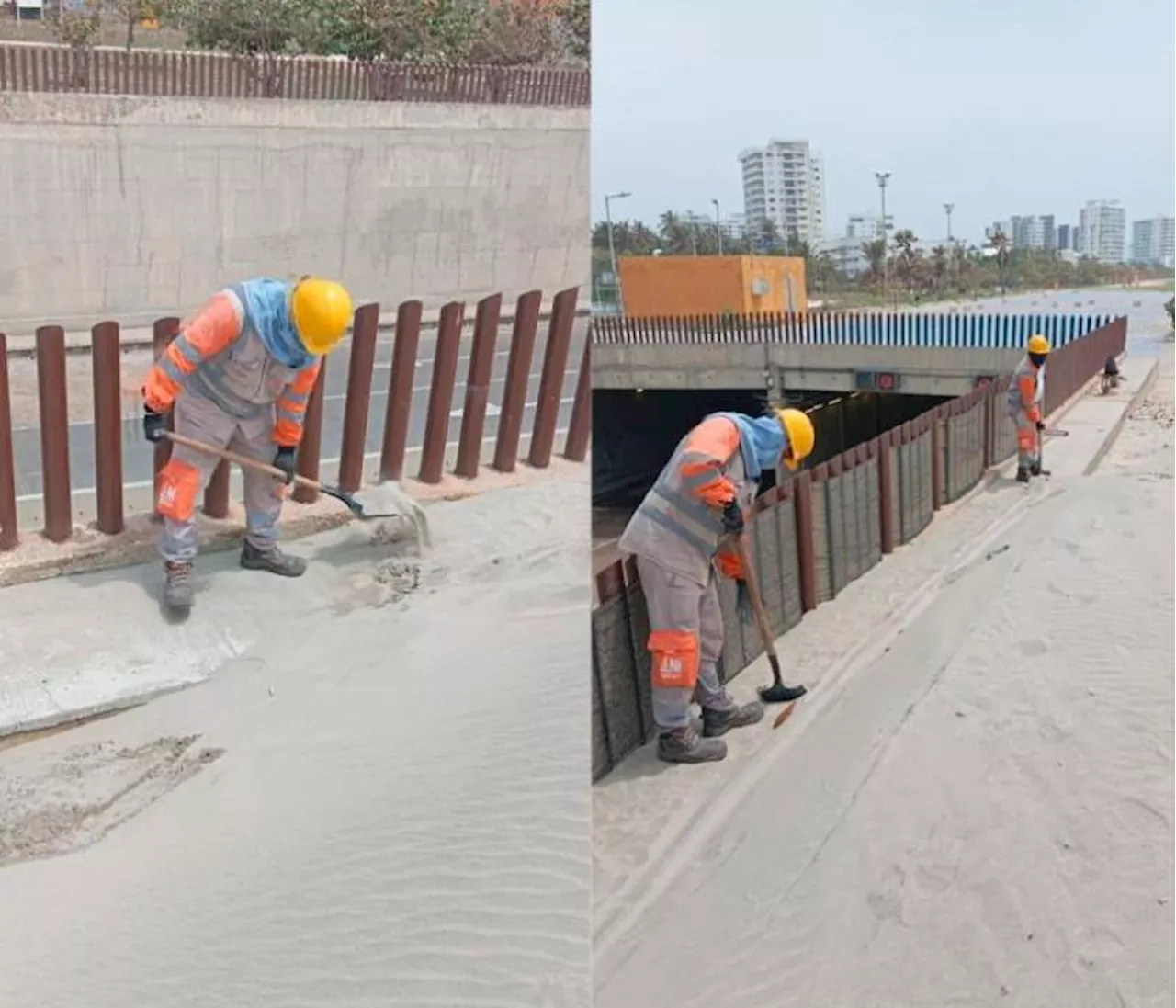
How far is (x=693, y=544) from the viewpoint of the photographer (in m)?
1.96

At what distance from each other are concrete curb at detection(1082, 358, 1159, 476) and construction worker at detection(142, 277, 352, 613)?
2.62 metres

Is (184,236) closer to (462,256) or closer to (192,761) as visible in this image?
(462,256)

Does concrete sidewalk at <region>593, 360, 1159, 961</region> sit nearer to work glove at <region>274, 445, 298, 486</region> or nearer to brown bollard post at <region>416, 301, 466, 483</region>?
work glove at <region>274, 445, 298, 486</region>

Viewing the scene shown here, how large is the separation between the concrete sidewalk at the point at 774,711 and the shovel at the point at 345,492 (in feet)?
3.89

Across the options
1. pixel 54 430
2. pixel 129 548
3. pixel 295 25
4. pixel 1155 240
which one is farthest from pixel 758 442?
pixel 295 25

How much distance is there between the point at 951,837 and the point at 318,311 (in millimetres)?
1700

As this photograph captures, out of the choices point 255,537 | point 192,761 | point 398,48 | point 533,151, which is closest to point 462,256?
point 533,151

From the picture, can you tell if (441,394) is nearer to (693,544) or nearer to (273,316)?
(273,316)

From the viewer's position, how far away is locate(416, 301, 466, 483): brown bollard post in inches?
137

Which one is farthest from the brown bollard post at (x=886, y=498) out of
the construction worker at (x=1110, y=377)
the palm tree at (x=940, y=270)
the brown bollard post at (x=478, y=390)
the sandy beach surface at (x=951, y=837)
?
the palm tree at (x=940, y=270)

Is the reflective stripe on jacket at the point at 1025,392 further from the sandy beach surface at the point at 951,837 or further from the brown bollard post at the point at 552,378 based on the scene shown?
the brown bollard post at the point at 552,378

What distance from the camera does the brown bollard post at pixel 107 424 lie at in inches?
115

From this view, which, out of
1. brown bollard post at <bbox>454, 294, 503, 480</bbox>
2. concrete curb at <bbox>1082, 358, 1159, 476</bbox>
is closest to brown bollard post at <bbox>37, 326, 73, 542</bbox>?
brown bollard post at <bbox>454, 294, 503, 480</bbox>

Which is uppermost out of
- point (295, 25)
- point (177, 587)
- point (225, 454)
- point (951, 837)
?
point (295, 25)
